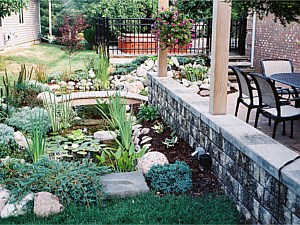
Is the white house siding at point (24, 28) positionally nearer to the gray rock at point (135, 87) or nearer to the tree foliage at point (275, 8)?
the gray rock at point (135, 87)

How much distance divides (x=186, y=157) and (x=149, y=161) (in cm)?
61

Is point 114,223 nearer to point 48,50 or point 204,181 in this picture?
point 204,181

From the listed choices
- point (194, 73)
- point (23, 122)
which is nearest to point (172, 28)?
point (23, 122)

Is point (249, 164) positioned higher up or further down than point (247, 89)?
further down

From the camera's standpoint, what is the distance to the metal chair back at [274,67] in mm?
5974

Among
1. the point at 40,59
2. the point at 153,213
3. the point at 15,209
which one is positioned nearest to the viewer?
the point at 153,213

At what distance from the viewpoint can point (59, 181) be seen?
3.61 m

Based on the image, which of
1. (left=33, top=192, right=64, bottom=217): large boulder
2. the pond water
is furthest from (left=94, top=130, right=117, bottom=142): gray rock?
(left=33, top=192, right=64, bottom=217): large boulder

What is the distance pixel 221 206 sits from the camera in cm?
343

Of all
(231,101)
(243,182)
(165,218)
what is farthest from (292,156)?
(231,101)

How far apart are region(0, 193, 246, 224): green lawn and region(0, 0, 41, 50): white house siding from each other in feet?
44.3

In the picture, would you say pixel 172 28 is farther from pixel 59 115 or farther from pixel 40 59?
pixel 40 59

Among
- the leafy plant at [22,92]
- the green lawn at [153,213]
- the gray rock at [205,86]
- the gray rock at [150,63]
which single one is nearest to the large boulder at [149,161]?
the green lawn at [153,213]

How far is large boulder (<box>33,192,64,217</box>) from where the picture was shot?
3357 millimetres
